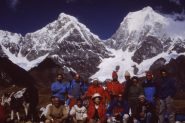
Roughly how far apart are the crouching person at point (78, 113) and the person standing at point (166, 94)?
3235mm

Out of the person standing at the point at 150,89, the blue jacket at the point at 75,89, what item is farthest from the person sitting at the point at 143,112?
the blue jacket at the point at 75,89

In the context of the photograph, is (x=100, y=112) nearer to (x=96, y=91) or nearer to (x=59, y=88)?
(x=96, y=91)

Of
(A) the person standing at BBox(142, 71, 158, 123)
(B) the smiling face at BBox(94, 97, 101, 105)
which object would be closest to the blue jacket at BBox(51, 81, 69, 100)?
(B) the smiling face at BBox(94, 97, 101, 105)

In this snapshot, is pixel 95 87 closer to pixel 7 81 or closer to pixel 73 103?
pixel 73 103

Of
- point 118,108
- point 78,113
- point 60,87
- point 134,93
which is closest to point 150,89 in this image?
point 134,93

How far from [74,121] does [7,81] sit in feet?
241

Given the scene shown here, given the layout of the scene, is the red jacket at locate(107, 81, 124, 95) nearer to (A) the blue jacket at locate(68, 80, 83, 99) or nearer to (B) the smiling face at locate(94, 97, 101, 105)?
(A) the blue jacket at locate(68, 80, 83, 99)

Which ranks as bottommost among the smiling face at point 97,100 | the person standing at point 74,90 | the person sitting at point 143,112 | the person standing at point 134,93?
the person sitting at point 143,112

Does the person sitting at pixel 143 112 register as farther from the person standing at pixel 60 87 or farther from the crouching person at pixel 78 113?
the person standing at pixel 60 87

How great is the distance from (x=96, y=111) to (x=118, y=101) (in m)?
2.03

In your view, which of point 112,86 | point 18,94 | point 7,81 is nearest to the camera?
point 112,86

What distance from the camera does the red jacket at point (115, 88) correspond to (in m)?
19.2

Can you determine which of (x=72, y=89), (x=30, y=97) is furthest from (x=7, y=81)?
(x=72, y=89)

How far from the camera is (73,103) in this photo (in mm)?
19344
